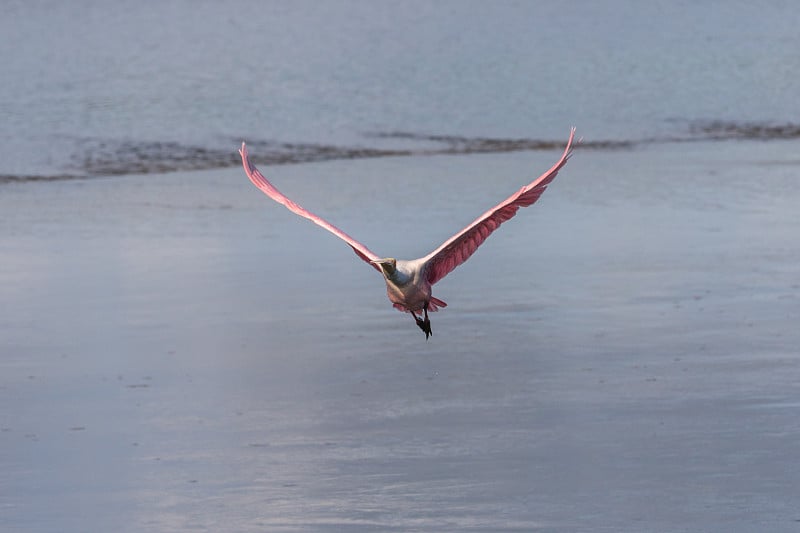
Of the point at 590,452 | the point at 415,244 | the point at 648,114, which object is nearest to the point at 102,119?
the point at 648,114

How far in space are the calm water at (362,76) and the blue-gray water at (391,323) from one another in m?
0.22

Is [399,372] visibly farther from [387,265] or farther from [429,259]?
[387,265]

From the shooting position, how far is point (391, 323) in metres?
15.3

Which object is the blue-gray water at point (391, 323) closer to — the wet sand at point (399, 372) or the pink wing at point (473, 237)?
the wet sand at point (399, 372)

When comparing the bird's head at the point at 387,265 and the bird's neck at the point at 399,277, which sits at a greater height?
the bird's head at the point at 387,265

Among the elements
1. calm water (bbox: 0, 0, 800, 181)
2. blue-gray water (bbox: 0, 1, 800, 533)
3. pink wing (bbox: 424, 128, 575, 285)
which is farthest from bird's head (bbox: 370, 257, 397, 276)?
calm water (bbox: 0, 0, 800, 181)

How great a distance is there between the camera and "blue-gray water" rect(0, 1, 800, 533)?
34.6ft

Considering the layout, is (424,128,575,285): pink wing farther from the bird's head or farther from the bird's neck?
the bird's head

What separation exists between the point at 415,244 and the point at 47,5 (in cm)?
3808

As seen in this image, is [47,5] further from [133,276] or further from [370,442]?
[370,442]

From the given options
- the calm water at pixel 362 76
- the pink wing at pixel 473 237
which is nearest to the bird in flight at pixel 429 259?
the pink wing at pixel 473 237

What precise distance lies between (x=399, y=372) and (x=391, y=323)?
189 centimetres

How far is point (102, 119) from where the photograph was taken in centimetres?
3403

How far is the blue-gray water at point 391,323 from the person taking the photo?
1053 cm
